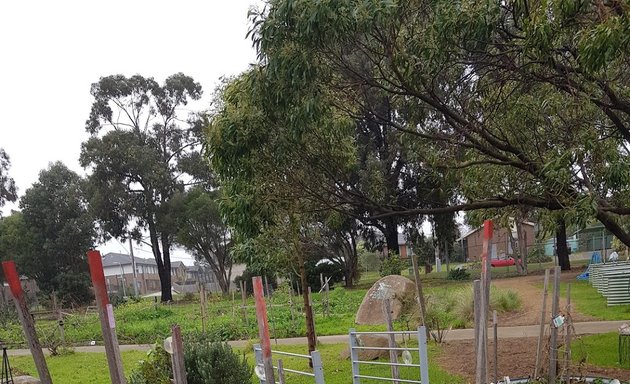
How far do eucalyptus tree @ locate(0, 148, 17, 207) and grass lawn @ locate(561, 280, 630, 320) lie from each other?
3710cm

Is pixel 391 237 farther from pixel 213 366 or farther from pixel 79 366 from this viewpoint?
pixel 213 366

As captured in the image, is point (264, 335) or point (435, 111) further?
point (435, 111)

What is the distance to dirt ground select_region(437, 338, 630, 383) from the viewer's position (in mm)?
7688

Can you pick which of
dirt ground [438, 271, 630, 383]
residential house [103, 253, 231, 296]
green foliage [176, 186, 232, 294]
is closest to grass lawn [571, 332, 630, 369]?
dirt ground [438, 271, 630, 383]

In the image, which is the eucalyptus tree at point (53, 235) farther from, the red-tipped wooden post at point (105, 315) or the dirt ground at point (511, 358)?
the red-tipped wooden post at point (105, 315)

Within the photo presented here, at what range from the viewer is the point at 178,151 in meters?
37.1

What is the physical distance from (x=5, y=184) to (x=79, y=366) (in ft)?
104

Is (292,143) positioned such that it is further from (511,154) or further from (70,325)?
(70,325)

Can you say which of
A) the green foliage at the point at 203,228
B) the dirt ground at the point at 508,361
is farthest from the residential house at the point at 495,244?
the dirt ground at the point at 508,361

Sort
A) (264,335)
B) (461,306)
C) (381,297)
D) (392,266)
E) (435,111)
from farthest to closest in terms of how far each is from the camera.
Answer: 1. (392,266)
2. (381,297)
3. (461,306)
4. (435,111)
5. (264,335)

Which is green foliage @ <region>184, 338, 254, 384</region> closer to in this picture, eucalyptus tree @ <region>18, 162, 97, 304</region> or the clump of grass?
the clump of grass

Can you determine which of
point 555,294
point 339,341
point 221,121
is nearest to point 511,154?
point 555,294

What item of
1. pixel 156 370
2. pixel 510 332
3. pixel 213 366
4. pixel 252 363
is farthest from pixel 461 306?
pixel 156 370

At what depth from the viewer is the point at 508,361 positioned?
9.12m
